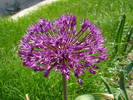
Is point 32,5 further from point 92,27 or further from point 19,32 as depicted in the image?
point 92,27

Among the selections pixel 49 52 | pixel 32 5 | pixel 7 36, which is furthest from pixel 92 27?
pixel 32 5

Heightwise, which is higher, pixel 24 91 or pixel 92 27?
pixel 92 27

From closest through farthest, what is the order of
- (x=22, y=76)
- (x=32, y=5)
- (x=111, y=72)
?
(x=22, y=76) → (x=111, y=72) → (x=32, y=5)

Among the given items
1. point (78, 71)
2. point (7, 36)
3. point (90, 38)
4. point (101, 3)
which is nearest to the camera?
point (78, 71)

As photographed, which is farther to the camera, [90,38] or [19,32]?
[19,32]

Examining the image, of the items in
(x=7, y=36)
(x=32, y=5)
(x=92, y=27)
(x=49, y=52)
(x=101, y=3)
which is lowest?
(x=49, y=52)

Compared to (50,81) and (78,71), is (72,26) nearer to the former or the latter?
(78,71)
